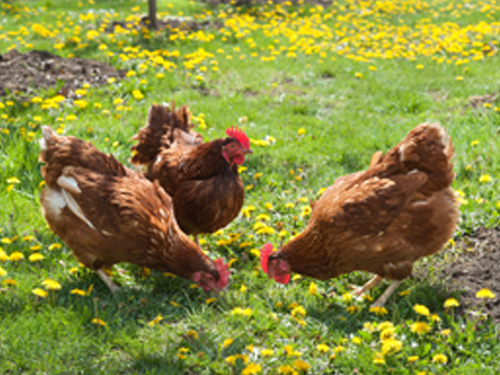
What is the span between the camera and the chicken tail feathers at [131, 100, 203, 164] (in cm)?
492

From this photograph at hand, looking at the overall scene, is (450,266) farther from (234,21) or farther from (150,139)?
(234,21)

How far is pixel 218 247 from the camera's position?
181 inches

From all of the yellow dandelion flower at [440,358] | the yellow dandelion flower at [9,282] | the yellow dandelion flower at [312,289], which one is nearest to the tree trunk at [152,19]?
the yellow dandelion flower at [9,282]

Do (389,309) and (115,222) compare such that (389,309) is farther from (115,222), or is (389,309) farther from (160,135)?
(160,135)

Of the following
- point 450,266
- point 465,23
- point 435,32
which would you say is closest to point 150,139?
point 450,266

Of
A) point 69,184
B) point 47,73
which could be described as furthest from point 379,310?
point 47,73

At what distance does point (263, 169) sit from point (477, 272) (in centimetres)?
272

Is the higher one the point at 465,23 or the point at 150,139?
the point at 465,23

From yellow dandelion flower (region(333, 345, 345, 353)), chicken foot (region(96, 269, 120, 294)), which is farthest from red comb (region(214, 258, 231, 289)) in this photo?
yellow dandelion flower (region(333, 345, 345, 353))

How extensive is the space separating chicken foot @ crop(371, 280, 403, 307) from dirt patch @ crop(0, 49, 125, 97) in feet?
18.4

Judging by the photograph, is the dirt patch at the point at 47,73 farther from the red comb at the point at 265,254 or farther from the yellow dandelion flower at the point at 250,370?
the yellow dandelion flower at the point at 250,370

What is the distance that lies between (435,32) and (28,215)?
10.1 metres

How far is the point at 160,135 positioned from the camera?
497 centimetres

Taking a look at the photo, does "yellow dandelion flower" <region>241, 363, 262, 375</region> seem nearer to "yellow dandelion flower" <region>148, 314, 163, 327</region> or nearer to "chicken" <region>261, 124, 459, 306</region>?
"yellow dandelion flower" <region>148, 314, 163, 327</region>
